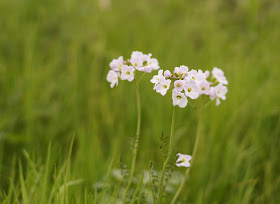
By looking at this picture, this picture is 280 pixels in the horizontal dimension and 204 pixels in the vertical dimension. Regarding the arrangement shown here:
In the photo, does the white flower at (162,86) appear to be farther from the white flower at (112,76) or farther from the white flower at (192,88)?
the white flower at (112,76)

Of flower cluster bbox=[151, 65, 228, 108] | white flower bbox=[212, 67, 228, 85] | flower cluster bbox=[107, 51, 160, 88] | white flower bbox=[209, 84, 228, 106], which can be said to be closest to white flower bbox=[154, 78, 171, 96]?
flower cluster bbox=[151, 65, 228, 108]

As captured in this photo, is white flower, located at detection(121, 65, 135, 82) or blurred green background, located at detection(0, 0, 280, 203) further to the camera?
blurred green background, located at detection(0, 0, 280, 203)

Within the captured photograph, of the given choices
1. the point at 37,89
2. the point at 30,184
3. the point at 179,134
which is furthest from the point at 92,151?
the point at 37,89

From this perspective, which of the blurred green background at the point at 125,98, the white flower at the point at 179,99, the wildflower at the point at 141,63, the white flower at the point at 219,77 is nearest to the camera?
the white flower at the point at 179,99

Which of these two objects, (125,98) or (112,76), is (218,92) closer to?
(112,76)

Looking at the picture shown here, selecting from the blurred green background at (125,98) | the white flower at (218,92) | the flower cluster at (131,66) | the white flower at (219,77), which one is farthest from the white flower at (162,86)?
the blurred green background at (125,98)

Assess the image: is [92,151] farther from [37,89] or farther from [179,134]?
[37,89]

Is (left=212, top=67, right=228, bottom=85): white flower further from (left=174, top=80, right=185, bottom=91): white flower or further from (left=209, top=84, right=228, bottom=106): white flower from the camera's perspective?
(left=174, top=80, right=185, bottom=91): white flower

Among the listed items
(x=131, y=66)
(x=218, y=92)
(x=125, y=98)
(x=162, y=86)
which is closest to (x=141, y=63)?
(x=131, y=66)

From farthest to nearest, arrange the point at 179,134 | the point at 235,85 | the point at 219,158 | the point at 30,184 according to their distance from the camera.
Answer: the point at 235,85, the point at 179,134, the point at 219,158, the point at 30,184
